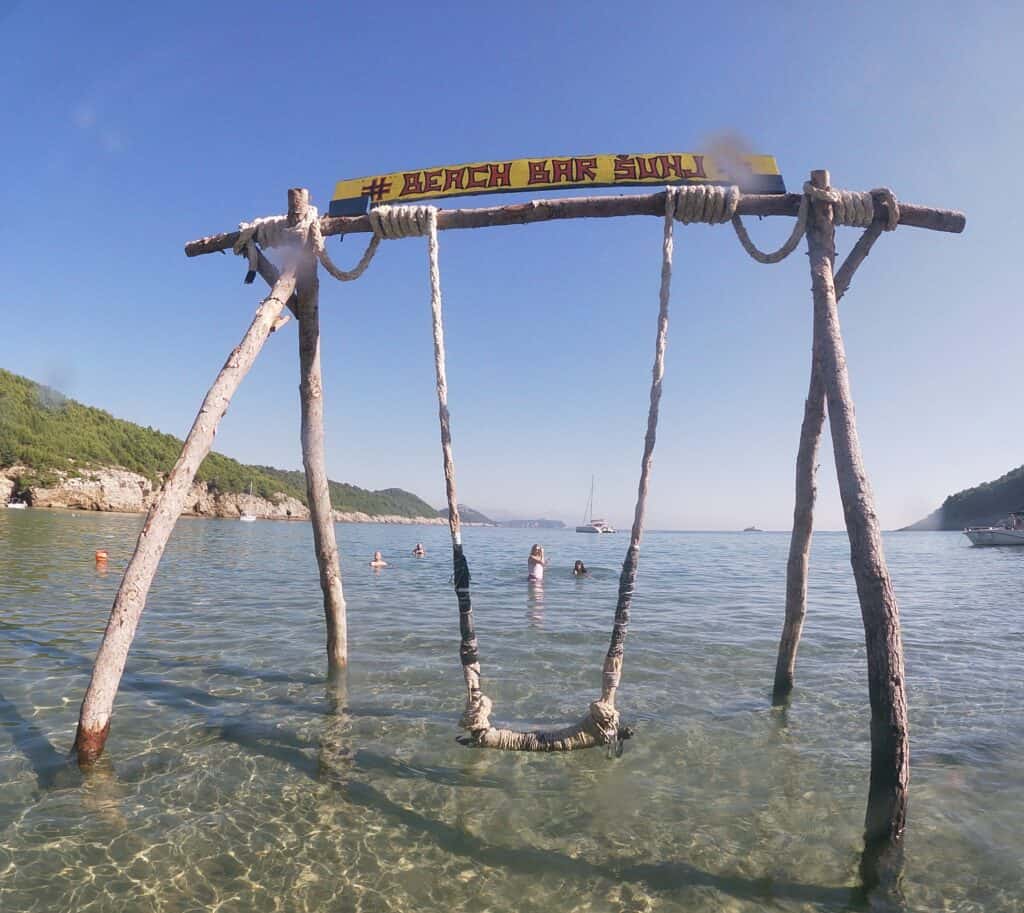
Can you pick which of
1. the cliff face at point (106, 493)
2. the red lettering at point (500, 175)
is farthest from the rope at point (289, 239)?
the cliff face at point (106, 493)

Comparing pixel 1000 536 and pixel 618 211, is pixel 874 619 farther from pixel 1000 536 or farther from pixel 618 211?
pixel 1000 536

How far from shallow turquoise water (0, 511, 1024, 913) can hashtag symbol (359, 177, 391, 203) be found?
6.65m

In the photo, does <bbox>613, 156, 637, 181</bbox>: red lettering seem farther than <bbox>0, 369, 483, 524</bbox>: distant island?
No

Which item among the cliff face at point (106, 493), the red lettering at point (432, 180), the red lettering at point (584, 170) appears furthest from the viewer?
the cliff face at point (106, 493)

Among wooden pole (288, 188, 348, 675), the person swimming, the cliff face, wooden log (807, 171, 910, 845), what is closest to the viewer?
wooden log (807, 171, 910, 845)

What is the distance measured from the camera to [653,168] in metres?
6.74

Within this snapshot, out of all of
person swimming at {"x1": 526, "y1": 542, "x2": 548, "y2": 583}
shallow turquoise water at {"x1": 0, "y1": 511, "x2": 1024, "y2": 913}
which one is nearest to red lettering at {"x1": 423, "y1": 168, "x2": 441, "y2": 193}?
shallow turquoise water at {"x1": 0, "y1": 511, "x2": 1024, "y2": 913}

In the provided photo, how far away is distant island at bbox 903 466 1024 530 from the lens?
11038 cm

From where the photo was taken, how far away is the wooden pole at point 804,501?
23.5 feet

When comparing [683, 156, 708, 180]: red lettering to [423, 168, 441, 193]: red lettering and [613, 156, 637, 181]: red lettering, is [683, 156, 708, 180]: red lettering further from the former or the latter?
[423, 168, 441, 193]: red lettering

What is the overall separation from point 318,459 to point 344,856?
5367mm

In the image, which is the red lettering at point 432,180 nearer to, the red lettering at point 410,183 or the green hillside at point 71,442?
the red lettering at point 410,183

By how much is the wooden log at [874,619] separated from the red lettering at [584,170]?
3222mm

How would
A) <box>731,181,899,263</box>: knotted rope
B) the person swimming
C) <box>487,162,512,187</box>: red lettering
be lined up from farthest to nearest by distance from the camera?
the person swimming → <box>487,162,512,187</box>: red lettering → <box>731,181,899,263</box>: knotted rope
